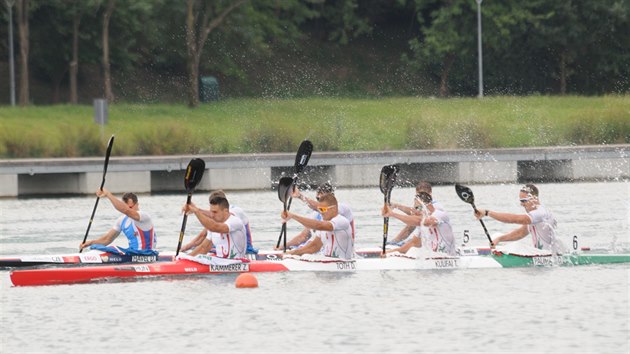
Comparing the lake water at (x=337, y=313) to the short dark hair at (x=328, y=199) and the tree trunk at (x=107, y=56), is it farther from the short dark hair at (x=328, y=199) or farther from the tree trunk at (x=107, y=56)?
the tree trunk at (x=107, y=56)

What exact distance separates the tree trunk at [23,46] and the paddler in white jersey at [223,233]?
38.1m

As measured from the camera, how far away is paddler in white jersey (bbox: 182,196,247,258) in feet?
84.4

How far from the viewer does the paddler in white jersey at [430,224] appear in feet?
86.5

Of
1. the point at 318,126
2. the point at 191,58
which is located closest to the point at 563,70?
the point at 191,58

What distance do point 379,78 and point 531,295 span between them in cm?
5521

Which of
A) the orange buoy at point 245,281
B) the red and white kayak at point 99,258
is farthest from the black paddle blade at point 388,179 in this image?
the orange buoy at point 245,281

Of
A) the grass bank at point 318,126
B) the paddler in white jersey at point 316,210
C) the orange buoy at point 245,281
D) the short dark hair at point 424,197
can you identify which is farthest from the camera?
the grass bank at point 318,126

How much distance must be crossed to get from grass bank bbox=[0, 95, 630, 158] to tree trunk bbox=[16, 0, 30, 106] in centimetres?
223

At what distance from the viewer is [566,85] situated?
7950 cm

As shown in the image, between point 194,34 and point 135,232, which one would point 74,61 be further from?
point 135,232

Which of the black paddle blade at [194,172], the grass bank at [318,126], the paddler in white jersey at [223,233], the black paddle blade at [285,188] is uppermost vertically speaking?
the grass bank at [318,126]

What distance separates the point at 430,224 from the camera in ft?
86.5

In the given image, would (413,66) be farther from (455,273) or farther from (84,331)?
(84,331)

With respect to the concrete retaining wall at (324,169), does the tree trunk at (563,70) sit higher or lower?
higher
